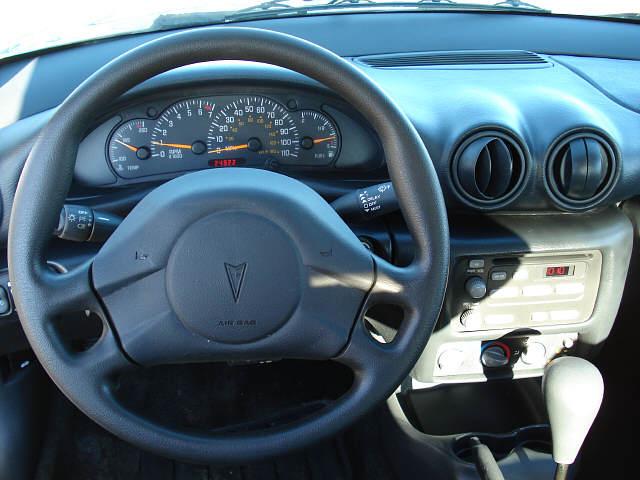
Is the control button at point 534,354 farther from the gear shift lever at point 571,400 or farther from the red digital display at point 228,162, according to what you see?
the red digital display at point 228,162

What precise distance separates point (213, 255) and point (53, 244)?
511mm

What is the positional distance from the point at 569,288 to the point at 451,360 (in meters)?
0.34

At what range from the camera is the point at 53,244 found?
1.59 m

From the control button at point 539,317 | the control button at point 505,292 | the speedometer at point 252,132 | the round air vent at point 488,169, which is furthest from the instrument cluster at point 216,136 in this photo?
the control button at point 539,317

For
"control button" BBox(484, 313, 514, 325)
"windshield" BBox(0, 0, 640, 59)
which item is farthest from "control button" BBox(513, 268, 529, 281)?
"windshield" BBox(0, 0, 640, 59)

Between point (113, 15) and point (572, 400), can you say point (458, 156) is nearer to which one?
point (572, 400)

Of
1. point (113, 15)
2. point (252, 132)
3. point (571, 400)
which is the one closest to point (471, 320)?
point (571, 400)

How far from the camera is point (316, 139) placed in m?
1.66

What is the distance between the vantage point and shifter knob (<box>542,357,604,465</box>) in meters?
1.44

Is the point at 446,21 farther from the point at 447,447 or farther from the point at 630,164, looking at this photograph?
the point at 447,447

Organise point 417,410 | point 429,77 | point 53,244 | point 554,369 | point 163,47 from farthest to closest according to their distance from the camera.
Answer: point 417,410 < point 429,77 < point 53,244 < point 554,369 < point 163,47

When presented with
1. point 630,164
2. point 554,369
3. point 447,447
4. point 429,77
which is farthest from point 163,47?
point 447,447

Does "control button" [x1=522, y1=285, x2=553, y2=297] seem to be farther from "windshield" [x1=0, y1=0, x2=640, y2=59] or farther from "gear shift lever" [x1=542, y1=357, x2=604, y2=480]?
"windshield" [x1=0, y1=0, x2=640, y2=59]

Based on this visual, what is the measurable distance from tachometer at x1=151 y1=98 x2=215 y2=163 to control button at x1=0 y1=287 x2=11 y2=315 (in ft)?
1.37
